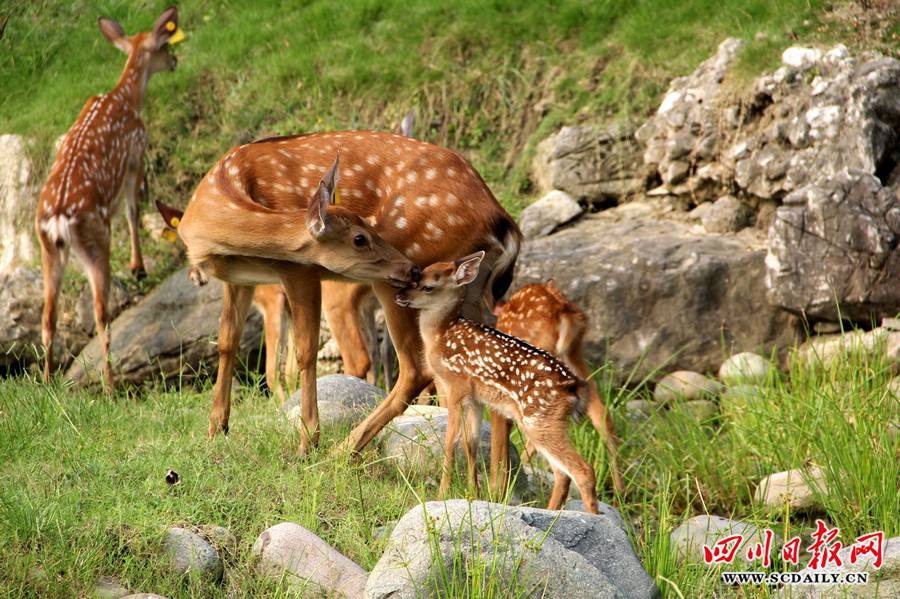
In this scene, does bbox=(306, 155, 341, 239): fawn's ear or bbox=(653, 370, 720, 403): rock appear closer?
bbox=(306, 155, 341, 239): fawn's ear

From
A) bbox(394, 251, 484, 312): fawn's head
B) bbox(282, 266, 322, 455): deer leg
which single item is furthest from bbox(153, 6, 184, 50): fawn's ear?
bbox(394, 251, 484, 312): fawn's head

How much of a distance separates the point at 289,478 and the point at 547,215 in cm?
479

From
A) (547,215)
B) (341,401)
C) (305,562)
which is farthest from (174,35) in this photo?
(305,562)

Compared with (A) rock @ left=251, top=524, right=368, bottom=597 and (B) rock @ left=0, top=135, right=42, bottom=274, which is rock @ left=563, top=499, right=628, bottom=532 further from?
(B) rock @ left=0, top=135, right=42, bottom=274

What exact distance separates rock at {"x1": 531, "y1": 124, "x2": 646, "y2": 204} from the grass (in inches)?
102

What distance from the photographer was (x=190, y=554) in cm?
484

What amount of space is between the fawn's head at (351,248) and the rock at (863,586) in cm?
237

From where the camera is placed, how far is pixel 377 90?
1127 cm

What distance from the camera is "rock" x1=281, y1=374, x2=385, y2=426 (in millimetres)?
6668

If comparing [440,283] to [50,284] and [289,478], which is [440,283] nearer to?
[289,478]

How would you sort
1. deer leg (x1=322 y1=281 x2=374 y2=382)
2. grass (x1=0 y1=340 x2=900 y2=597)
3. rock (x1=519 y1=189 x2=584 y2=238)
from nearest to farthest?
grass (x1=0 y1=340 x2=900 y2=597), deer leg (x1=322 y1=281 x2=374 y2=382), rock (x1=519 y1=189 x2=584 y2=238)

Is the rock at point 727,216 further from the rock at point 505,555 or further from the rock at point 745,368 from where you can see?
the rock at point 505,555

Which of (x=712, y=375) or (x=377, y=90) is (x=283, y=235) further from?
(x=377, y=90)

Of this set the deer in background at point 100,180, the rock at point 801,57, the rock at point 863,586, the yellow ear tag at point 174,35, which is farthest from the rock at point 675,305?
the yellow ear tag at point 174,35
